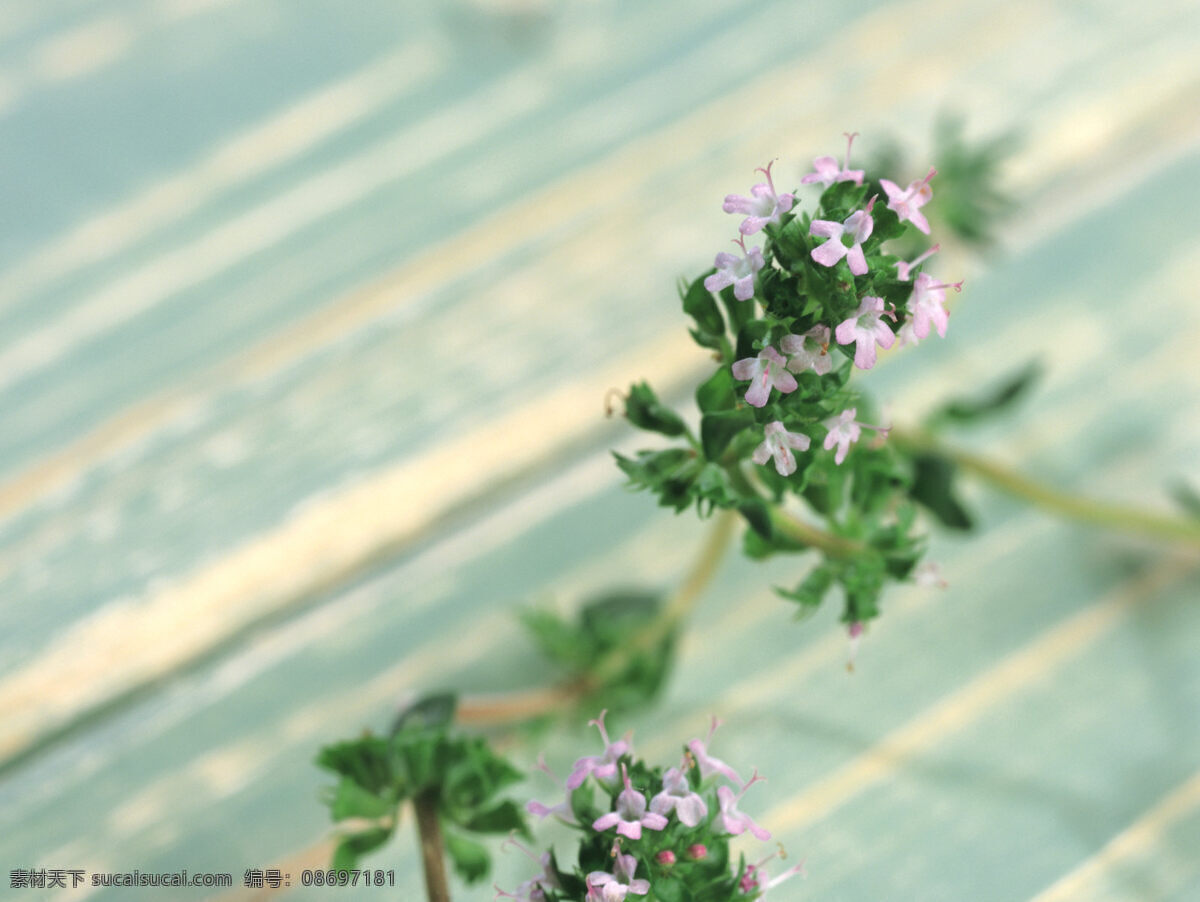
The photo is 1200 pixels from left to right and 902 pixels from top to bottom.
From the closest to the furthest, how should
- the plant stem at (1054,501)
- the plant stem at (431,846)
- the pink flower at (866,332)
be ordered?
the pink flower at (866,332) < the plant stem at (431,846) < the plant stem at (1054,501)

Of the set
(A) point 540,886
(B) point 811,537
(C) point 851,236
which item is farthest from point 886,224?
(A) point 540,886

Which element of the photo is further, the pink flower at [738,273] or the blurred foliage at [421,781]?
the blurred foliage at [421,781]

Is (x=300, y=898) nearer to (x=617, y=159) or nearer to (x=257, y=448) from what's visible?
(x=257, y=448)

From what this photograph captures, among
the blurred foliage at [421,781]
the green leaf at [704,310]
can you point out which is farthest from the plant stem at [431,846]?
the green leaf at [704,310]

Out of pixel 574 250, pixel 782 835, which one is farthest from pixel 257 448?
pixel 782 835

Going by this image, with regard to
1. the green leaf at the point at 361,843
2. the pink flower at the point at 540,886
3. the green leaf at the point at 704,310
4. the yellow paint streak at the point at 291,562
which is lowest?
the pink flower at the point at 540,886

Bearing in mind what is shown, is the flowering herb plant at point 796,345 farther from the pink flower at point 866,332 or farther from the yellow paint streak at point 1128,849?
the yellow paint streak at point 1128,849

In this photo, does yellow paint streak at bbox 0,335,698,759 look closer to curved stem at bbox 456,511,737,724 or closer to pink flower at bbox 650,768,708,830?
curved stem at bbox 456,511,737,724
